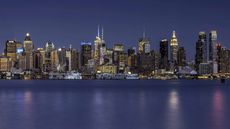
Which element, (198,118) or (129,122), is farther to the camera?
(198,118)

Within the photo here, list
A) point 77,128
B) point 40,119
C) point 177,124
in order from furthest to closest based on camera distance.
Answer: point 40,119
point 177,124
point 77,128

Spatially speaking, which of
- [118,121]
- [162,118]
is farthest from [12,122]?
[162,118]

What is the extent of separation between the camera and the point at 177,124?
33000 mm

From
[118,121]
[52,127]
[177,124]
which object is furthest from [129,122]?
[52,127]

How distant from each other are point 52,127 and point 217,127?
11274mm

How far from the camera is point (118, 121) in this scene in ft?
114

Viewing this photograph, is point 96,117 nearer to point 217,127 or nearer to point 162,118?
point 162,118

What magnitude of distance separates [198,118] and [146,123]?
5714 mm

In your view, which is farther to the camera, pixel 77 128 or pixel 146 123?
pixel 146 123

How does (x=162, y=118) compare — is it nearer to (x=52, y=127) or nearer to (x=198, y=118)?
(x=198, y=118)

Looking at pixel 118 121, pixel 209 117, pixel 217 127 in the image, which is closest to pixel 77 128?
pixel 118 121

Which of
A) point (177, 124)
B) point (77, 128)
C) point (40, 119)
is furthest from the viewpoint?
point (40, 119)

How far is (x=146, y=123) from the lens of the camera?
1321 inches

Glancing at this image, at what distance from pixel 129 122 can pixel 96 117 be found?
4668 millimetres
